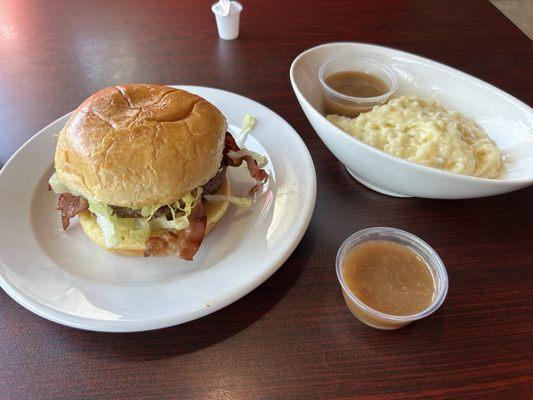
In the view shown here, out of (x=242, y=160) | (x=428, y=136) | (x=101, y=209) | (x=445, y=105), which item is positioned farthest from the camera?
(x=445, y=105)

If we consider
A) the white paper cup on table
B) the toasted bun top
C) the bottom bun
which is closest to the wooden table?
the white paper cup on table

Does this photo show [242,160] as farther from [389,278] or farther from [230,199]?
[389,278]

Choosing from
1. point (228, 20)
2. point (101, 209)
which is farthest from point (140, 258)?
point (228, 20)

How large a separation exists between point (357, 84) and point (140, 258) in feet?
4.24

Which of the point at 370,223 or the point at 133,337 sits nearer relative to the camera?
the point at 133,337

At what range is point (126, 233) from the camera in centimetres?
149

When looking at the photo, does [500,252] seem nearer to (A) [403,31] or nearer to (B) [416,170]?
(B) [416,170]

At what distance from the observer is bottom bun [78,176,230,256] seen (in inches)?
59.2

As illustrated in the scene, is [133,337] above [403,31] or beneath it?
beneath

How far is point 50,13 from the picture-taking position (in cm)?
296

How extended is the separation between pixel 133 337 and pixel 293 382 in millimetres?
508

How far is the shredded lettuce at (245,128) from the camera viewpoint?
6.39ft

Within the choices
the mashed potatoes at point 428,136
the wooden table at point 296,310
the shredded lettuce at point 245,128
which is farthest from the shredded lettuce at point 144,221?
the mashed potatoes at point 428,136

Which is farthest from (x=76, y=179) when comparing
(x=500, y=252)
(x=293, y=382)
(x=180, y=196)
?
(x=500, y=252)
